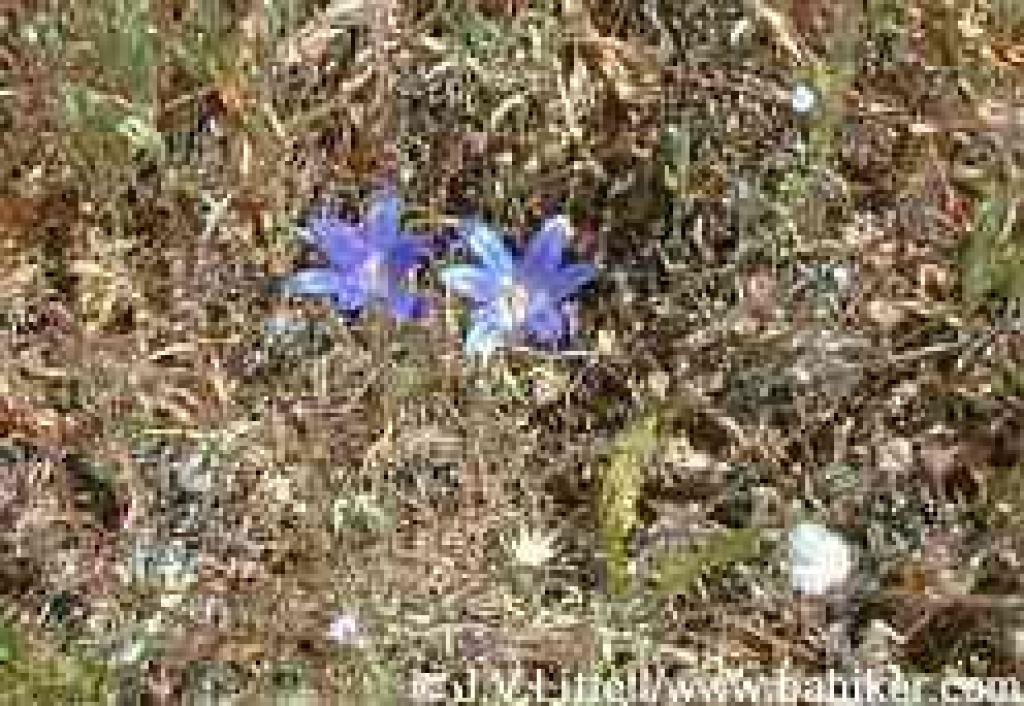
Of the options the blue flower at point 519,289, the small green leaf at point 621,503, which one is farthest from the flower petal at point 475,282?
the small green leaf at point 621,503

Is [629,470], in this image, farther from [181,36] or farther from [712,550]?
[181,36]

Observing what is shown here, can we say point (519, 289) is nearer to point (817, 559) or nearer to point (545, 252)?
point (545, 252)

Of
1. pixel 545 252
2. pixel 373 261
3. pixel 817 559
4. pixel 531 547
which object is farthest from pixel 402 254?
pixel 817 559

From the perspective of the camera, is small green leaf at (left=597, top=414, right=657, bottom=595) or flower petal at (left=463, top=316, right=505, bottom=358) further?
flower petal at (left=463, top=316, right=505, bottom=358)

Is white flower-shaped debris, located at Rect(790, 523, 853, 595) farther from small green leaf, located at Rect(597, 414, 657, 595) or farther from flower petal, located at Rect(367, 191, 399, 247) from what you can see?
flower petal, located at Rect(367, 191, 399, 247)

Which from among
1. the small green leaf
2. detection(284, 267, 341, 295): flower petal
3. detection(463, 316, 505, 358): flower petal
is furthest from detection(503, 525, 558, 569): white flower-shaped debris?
detection(284, 267, 341, 295): flower petal

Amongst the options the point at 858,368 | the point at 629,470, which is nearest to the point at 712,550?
the point at 629,470

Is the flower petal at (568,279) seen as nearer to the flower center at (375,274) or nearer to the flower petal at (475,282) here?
the flower petal at (475,282)

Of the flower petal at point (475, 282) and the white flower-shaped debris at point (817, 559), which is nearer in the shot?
the white flower-shaped debris at point (817, 559)
